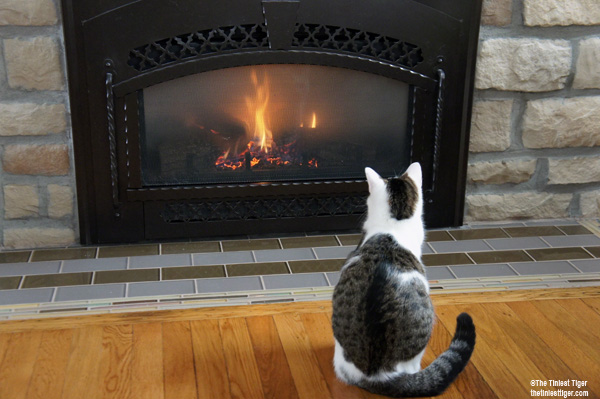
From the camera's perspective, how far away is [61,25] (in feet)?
7.54

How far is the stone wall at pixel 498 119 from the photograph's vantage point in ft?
7.61

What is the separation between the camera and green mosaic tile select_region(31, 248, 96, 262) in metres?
2.45

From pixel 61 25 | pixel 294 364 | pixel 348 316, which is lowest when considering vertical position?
pixel 294 364

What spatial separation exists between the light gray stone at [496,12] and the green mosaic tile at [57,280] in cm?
167

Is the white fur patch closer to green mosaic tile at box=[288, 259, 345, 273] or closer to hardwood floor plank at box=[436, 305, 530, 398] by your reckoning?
hardwood floor plank at box=[436, 305, 530, 398]

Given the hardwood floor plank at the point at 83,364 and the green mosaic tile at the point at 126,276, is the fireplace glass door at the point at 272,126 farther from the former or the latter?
the hardwood floor plank at the point at 83,364

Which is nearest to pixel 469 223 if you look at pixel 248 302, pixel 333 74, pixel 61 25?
pixel 333 74

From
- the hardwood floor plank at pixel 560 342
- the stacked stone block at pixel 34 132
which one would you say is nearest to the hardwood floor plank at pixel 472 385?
the hardwood floor plank at pixel 560 342

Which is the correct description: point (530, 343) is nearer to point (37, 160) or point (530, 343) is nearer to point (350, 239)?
point (350, 239)

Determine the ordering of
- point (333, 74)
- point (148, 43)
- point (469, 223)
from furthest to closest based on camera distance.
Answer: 1. point (469, 223)
2. point (333, 74)
3. point (148, 43)

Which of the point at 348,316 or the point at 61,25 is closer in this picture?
the point at 348,316

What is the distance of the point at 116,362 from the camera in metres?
1.85

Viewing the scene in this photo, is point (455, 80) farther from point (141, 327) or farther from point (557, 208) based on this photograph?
point (141, 327)

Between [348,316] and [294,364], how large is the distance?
30cm
